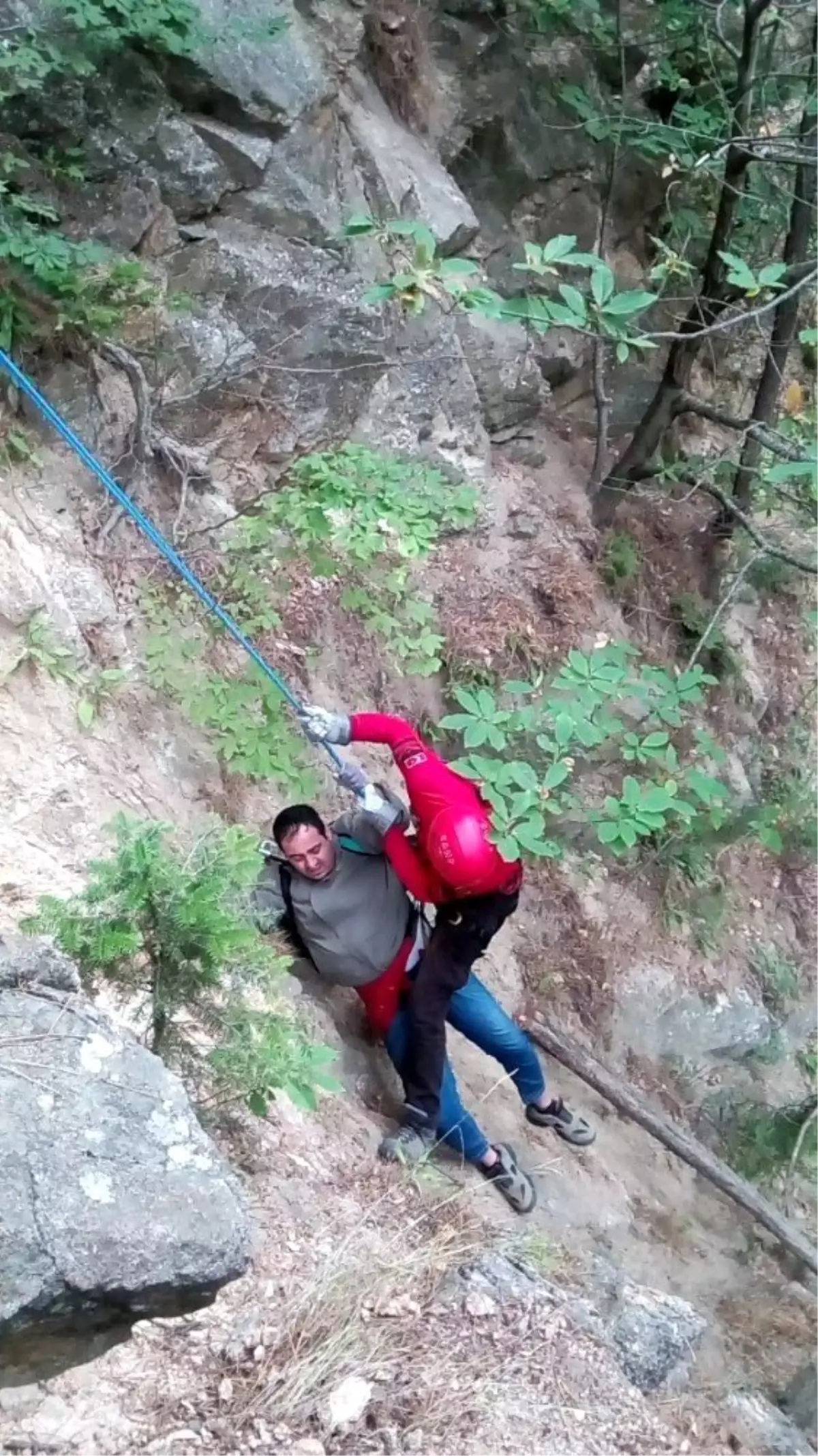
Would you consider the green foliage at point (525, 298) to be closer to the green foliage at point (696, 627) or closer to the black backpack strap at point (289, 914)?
the black backpack strap at point (289, 914)

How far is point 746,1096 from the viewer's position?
267 inches

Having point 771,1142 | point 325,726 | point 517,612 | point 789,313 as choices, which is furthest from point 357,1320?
point 789,313

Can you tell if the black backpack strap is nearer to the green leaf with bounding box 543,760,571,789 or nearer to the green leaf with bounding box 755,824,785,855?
the green leaf with bounding box 543,760,571,789

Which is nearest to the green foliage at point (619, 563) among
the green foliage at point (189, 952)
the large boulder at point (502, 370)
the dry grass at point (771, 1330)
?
the large boulder at point (502, 370)

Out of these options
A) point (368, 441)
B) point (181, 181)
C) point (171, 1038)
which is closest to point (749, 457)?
point (368, 441)

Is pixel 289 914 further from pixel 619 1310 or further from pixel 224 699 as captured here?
pixel 619 1310

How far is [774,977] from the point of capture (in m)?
7.32

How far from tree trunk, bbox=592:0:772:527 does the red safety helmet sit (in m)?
2.78

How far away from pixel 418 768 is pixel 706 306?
163 inches

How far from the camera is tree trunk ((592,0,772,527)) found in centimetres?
584

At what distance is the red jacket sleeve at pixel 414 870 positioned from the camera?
4207 millimetres

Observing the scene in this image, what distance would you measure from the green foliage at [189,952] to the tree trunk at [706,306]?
12.6 feet

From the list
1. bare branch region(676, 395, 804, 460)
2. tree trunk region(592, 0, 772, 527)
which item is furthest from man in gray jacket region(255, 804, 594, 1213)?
tree trunk region(592, 0, 772, 527)

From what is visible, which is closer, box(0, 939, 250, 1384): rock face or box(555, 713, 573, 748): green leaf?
box(0, 939, 250, 1384): rock face
